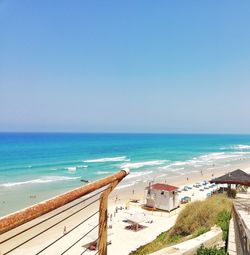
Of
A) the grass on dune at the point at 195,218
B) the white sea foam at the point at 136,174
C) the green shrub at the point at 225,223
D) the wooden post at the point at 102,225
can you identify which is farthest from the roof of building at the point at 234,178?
the white sea foam at the point at 136,174

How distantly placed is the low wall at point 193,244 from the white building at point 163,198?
1666 centimetres

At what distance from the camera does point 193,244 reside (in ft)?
21.6

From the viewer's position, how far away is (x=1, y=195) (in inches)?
1178

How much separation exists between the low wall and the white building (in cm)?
1666

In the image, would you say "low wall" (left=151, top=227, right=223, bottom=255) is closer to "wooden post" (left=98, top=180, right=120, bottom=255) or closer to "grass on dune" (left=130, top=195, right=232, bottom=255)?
"grass on dune" (left=130, top=195, right=232, bottom=255)

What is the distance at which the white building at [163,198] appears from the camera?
969 inches

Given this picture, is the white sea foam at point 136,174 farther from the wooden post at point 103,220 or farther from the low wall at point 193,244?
the wooden post at point 103,220

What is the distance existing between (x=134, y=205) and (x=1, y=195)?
1297 cm

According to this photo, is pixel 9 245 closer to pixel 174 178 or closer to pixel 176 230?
pixel 176 230

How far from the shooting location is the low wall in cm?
588

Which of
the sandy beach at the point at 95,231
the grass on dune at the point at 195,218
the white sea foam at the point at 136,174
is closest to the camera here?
the grass on dune at the point at 195,218

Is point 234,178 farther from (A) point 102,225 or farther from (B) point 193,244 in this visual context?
(A) point 102,225

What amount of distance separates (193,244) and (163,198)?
727 inches

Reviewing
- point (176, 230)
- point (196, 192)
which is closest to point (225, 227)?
point (176, 230)
